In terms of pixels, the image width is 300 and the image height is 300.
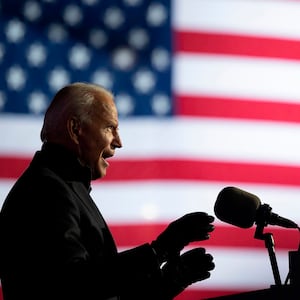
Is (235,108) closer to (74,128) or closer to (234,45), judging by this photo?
(234,45)

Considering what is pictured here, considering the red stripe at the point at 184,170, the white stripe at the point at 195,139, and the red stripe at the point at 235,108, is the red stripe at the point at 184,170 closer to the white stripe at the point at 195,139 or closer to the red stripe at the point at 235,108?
the white stripe at the point at 195,139

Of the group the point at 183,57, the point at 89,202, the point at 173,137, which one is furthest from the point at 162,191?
the point at 89,202

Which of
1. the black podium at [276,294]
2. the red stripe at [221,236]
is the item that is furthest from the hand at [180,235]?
the red stripe at [221,236]

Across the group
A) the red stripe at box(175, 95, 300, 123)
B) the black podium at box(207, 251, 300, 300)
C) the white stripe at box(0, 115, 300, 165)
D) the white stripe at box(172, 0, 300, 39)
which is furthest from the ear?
the white stripe at box(172, 0, 300, 39)

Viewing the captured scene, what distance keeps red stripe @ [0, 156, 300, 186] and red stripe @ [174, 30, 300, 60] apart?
1.39 ft

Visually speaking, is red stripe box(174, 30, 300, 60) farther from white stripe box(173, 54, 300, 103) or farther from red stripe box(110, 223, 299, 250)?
red stripe box(110, 223, 299, 250)

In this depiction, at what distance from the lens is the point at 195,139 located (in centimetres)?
330

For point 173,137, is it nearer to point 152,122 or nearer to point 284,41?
point 152,122

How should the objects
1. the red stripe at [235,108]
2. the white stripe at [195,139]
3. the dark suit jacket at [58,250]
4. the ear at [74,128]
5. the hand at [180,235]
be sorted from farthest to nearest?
the red stripe at [235,108] → the white stripe at [195,139] → the ear at [74,128] → the hand at [180,235] → the dark suit jacket at [58,250]

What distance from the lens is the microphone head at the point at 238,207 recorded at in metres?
2.14

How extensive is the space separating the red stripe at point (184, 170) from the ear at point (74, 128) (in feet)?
3.67

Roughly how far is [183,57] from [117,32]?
26 centimetres

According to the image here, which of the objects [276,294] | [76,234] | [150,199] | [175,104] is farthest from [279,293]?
[175,104]

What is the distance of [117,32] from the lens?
3316 millimetres
